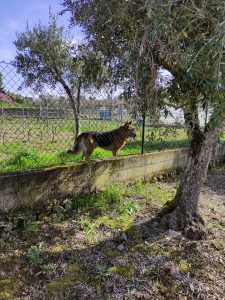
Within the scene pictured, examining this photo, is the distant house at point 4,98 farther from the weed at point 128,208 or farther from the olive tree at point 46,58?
the olive tree at point 46,58

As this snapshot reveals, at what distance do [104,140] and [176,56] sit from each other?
442 cm

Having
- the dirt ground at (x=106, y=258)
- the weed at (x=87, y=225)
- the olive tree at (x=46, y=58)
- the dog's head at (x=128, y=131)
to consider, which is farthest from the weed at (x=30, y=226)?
the olive tree at (x=46, y=58)

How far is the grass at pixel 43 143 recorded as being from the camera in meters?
Answer: 5.73

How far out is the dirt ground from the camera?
2871 millimetres

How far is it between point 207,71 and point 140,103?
113 cm

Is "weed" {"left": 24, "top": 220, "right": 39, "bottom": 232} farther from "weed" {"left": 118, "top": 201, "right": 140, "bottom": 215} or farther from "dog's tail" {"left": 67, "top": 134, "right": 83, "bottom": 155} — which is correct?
"dog's tail" {"left": 67, "top": 134, "right": 83, "bottom": 155}

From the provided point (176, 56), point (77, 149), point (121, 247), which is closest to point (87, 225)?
point (121, 247)

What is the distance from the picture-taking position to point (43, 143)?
7.69 m

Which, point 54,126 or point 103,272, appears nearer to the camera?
point 103,272

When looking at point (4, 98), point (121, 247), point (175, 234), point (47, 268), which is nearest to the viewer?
point (47, 268)

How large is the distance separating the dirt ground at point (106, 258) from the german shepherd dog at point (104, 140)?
2.28 meters

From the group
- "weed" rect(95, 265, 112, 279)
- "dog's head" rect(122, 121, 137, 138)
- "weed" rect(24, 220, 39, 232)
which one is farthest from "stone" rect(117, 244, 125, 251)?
"dog's head" rect(122, 121, 137, 138)

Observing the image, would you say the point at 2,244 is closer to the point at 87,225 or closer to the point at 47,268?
the point at 47,268

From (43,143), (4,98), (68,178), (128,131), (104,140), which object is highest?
(4,98)
